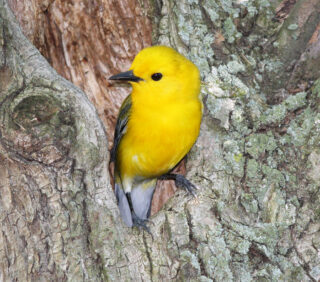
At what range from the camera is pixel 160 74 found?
12.2 ft

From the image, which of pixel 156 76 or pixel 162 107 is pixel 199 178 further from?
pixel 156 76

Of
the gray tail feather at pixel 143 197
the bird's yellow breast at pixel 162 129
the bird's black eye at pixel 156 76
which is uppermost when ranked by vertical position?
the bird's black eye at pixel 156 76

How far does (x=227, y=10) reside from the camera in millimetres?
4090

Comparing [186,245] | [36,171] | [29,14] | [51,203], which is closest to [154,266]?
[186,245]

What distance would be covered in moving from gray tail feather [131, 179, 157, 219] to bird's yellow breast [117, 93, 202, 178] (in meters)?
0.85

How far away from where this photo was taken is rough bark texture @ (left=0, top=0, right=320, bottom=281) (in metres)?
2.94

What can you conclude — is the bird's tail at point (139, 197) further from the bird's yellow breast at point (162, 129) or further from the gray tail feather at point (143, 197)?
the bird's yellow breast at point (162, 129)

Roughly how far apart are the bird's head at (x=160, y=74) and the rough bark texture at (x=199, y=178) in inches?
11.2

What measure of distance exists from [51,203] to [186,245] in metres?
0.98

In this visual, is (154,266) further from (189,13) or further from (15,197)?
(189,13)

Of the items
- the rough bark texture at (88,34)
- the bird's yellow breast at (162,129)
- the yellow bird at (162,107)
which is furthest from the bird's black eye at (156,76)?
the rough bark texture at (88,34)

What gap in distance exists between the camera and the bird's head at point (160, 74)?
366 cm

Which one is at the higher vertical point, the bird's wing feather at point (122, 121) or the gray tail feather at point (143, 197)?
the bird's wing feather at point (122, 121)

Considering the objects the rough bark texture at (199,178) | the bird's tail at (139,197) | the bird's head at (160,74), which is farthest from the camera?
the bird's tail at (139,197)
